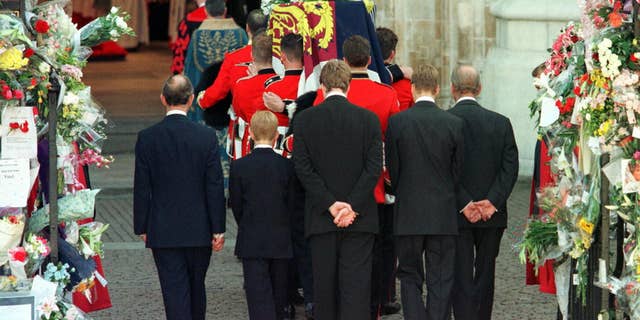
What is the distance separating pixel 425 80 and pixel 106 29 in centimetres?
196

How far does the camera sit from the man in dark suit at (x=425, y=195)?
8531 mm

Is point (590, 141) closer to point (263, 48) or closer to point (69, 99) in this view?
point (69, 99)

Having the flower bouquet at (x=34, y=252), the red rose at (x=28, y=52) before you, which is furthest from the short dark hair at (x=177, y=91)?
the flower bouquet at (x=34, y=252)

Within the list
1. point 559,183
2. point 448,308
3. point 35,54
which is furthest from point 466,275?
point 35,54

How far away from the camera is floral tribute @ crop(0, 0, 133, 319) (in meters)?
7.32

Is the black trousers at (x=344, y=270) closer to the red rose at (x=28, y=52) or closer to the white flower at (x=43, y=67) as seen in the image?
the white flower at (x=43, y=67)

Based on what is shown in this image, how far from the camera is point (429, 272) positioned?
28.4 feet

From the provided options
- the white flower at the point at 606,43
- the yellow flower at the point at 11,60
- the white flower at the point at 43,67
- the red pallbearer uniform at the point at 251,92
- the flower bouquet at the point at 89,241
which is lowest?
the flower bouquet at the point at 89,241

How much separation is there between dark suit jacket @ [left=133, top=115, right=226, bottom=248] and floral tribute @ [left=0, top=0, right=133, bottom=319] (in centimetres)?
31

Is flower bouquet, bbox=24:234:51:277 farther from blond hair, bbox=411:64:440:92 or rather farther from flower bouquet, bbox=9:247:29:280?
blond hair, bbox=411:64:440:92

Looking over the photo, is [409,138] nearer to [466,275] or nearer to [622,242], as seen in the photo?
[466,275]

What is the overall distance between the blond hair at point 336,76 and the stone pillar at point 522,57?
6.61 metres

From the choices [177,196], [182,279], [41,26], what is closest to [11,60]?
[41,26]

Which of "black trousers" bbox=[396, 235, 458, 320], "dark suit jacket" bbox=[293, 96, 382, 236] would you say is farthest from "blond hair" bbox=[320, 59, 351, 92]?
"black trousers" bbox=[396, 235, 458, 320]
